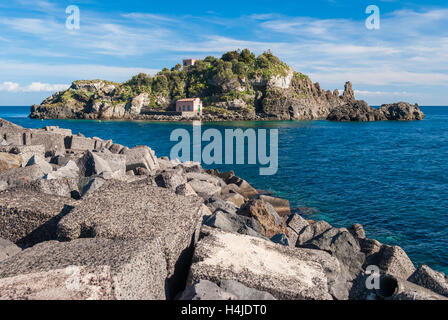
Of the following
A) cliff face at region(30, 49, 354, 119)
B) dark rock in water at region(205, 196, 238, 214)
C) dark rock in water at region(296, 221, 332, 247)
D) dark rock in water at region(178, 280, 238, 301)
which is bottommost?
dark rock in water at region(296, 221, 332, 247)

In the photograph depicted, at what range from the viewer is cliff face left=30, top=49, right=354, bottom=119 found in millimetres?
101438

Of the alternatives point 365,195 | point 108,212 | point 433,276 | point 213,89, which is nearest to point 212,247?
point 108,212

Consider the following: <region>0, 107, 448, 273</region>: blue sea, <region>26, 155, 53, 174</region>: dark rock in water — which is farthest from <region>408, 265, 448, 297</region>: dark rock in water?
<region>26, 155, 53, 174</region>: dark rock in water

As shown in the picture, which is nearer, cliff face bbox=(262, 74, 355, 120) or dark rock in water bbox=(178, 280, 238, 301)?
dark rock in water bbox=(178, 280, 238, 301)

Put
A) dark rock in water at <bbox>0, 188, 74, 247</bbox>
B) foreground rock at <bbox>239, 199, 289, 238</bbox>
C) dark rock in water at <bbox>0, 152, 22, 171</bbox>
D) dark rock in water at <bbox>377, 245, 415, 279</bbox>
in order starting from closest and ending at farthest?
dark rock in water at <bbox>0, 188, 74, 247</bbox> → dark rock in water at <bbox>377, 245, 415, 279</bbox> → foreground rock at <bbox>239, 199, 289, 238</bbox> → dark rock in water at <bbox>0, 152, 22, 171</bbox>

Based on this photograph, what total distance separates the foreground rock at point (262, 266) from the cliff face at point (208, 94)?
90.9 meters

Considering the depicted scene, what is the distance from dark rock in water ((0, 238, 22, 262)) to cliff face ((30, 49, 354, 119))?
298 ft

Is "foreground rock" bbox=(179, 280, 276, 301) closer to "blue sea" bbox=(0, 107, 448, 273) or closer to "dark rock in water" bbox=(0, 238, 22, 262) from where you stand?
"dark rock in water" bbox=(0, 238, 22, 262)

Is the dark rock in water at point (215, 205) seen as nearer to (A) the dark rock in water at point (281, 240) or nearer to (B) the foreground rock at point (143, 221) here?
(A) the dark rock in water at point (281, 240)

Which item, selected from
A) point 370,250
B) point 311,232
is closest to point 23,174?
point 311,232

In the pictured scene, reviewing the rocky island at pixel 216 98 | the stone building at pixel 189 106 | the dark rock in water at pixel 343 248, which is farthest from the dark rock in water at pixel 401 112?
the dark rock in water at pixel 343 248

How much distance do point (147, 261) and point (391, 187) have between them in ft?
70.3

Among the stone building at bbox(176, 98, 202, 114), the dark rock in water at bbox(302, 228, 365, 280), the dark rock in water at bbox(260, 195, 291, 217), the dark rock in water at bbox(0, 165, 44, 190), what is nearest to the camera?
the dark rock in water at bbox(302, 228, 365, 280)
